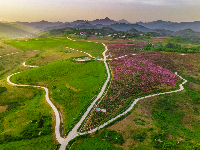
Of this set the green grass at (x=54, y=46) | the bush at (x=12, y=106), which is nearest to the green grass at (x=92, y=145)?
the bush at (x=12, y=106)

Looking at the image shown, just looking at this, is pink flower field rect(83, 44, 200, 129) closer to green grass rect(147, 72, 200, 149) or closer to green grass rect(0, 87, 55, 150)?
green grass rect(147, 72, 200, 149)

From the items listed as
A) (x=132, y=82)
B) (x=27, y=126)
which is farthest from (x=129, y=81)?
(x=27, y=126)

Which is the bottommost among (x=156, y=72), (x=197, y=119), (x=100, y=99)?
(x=197, y=119)

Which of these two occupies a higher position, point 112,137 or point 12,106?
point 12,106

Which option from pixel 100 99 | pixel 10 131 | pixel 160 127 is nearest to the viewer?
pixel 10 131

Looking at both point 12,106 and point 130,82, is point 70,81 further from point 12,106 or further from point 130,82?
point 130,82

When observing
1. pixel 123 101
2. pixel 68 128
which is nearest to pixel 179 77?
pixel 123 101

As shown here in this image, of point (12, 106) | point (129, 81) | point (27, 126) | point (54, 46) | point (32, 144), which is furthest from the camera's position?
point (54, 46)

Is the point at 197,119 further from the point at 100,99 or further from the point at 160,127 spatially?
the point at 100,99

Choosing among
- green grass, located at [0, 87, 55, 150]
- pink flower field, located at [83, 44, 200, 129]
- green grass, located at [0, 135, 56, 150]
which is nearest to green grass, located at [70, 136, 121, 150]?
pink flower field, located at [83, 44, 200, 129]
